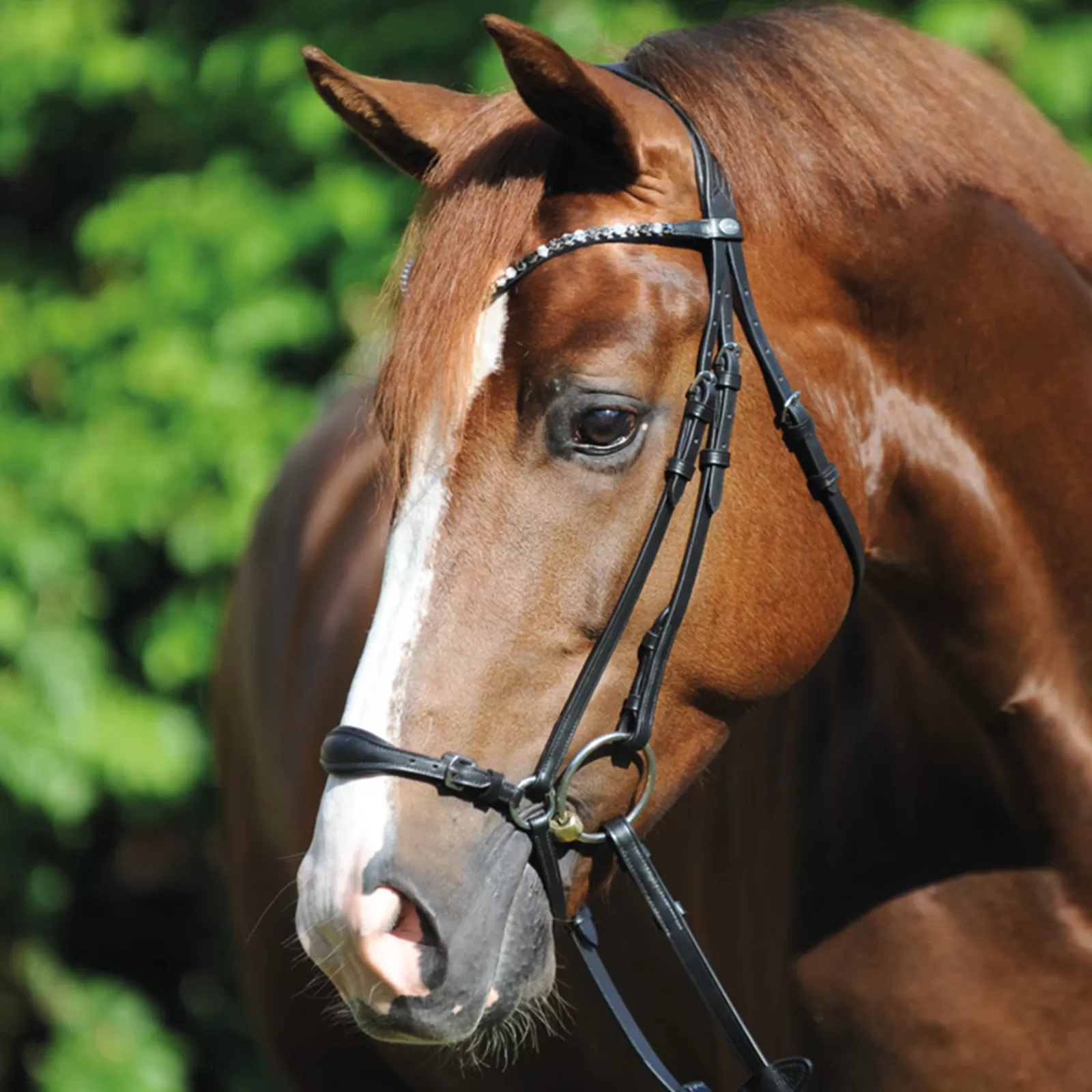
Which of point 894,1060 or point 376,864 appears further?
point 894,1060

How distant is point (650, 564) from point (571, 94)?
442 millimetres

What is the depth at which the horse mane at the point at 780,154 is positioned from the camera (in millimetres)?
1440

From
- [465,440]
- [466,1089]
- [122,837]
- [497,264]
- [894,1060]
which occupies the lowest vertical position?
[122,837]

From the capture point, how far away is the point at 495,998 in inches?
55.6

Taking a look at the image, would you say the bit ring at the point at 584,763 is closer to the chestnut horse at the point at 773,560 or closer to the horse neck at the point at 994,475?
the chestnut horse at the point at 773,560

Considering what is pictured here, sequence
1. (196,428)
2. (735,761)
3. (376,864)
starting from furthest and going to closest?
(196,428) → (735,761) → (376,864)

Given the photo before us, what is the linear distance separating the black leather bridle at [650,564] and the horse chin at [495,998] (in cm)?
3

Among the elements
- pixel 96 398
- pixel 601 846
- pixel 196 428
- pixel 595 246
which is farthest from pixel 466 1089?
pixel 96 398

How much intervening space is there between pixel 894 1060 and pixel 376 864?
0.67 m

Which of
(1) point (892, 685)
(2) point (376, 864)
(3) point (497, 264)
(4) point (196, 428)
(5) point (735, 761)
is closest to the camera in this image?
(2) point (376, 864)

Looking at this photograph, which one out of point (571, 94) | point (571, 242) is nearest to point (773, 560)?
point (571, 242)

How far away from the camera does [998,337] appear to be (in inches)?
62.9

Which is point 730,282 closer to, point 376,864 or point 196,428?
point 376,864

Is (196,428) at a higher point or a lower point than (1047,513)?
lower
